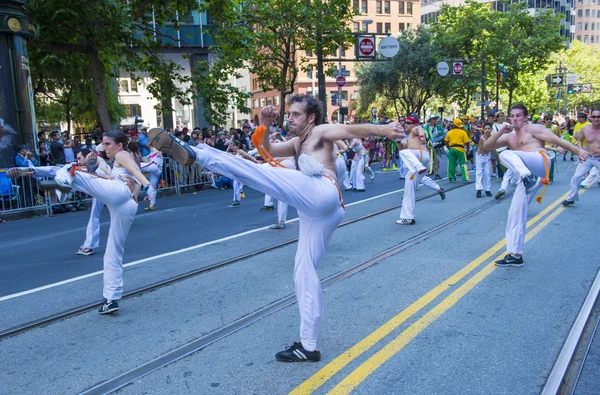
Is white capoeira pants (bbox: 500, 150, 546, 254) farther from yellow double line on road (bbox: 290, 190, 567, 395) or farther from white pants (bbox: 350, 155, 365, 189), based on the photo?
white pants (bbox: 350, 155, 365, 189)

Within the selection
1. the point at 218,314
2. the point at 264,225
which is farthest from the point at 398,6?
the point at 218,314

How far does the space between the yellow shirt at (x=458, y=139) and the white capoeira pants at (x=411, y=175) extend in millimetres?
6011

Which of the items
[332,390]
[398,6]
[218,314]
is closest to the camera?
[332,390]

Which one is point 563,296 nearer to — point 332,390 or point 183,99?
point 332,390

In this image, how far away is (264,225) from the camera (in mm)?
10391

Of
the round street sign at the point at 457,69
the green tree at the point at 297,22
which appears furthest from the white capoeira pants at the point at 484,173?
the round street sign at the point at 457,69

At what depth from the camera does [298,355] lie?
4227 mm

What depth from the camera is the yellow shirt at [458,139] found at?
1656 centimetres

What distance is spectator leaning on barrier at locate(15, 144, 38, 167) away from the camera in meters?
13.3

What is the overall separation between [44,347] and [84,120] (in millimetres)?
28145

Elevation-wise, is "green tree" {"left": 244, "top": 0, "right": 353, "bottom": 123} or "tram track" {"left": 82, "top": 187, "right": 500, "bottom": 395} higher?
"green tree" {"left": 244, "top": 0, "right": 353, "bottom": 123}

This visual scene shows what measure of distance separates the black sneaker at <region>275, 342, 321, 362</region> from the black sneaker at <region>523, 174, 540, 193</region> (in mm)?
3887

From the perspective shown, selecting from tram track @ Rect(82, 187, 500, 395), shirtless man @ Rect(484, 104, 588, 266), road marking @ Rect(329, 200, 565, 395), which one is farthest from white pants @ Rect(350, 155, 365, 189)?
road marking @ Rect(329, 200, 565, 395)

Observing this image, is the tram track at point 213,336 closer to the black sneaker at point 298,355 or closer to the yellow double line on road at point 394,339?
the black sneaker at point 298,355
